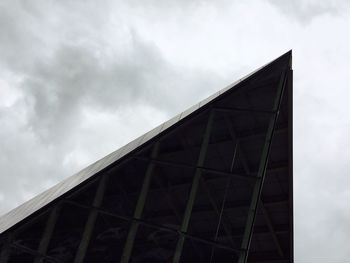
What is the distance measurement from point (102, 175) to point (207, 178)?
5478 millimetres

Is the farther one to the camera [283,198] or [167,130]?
[283,198]

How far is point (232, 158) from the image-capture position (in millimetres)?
20094

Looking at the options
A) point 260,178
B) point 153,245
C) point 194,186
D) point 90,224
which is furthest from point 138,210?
point 260,178

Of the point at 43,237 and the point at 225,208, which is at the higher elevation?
the point at 225,208

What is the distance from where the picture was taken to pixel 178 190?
20844 mm

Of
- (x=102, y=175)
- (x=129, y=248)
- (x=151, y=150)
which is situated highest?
(x=151, y=150)

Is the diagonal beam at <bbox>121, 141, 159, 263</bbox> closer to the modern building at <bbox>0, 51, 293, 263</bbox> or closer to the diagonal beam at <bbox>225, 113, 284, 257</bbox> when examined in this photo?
the modern building at <bbox>0, 51, 293, 263</bbox>

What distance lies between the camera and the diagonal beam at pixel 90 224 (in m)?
17.1

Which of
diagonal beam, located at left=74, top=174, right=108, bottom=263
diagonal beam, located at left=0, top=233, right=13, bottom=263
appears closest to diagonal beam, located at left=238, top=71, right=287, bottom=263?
diagonal beam, located at left=74, top=174, right=108, bottom=263

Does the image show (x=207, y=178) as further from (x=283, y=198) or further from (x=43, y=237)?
(x=43, y=237)

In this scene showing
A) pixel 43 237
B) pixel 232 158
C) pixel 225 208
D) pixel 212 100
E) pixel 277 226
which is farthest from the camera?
pixel 277 226

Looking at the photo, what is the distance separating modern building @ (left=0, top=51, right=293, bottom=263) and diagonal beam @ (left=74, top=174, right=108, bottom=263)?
4 centimetres

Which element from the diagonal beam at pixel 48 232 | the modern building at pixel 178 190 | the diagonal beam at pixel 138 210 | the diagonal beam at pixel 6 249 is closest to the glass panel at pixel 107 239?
the modern building at pixel 178 190

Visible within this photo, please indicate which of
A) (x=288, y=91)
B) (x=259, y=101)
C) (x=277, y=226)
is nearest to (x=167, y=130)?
(x=259, y=101)
